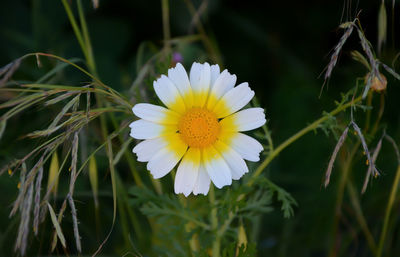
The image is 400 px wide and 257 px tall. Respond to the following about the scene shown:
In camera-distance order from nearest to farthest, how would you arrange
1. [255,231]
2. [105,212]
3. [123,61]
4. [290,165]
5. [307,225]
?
[255,231] → [105,212] → [307,225] → [290,165] → [123,61]

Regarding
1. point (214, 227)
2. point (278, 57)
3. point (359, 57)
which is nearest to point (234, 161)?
point (214, 227)

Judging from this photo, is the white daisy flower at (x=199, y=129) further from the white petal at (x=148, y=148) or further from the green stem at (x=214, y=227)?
the green stem at (x=214, y=227)

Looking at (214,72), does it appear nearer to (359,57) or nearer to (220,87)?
(220,87)

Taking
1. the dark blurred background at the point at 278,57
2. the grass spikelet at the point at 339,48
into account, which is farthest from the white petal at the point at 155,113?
the dark blurred background at the point at 278,57

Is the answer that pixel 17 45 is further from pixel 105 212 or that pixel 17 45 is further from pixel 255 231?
pixel 255 231

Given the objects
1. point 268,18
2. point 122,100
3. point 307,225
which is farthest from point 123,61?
point 122,100

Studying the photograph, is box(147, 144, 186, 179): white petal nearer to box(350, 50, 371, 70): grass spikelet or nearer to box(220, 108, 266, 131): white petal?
box(220, 108, 266, 131): white petal

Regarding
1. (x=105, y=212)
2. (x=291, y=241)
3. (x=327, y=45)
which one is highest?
(x=327, y=45)
